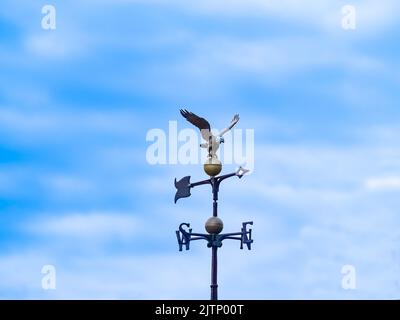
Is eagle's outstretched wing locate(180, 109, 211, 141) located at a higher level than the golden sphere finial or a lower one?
higher

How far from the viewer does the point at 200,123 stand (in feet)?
71.1

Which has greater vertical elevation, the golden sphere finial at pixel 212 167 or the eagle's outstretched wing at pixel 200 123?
the eagle's outstretched wing at pixel 200 123

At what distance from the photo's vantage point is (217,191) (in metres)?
21.2

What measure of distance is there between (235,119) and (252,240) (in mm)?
2592

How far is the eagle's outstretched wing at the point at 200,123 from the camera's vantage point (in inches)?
849

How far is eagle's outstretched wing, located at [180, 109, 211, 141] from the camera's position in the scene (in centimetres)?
2155
